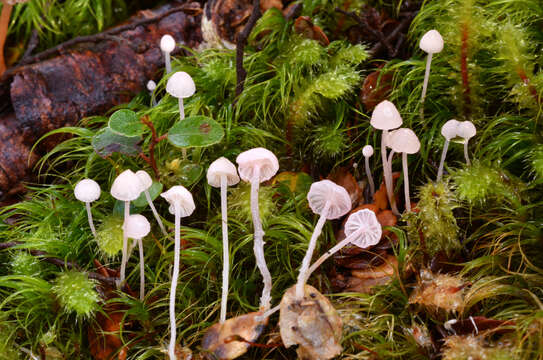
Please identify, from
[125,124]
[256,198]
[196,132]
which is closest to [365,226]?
[256,198]

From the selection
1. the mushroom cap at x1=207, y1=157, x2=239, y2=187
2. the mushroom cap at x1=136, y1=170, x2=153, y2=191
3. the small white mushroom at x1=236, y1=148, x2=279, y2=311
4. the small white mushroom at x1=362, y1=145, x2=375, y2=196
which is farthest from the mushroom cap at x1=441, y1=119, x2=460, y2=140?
the mushroom cap at x1=136, y1=170, x2=153, y2=191

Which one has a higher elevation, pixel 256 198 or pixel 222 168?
pixel 222 168

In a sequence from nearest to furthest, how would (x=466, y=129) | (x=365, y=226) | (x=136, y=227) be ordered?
(x=365, y=226) < (x=136, y=227) < (x=466, y=129)

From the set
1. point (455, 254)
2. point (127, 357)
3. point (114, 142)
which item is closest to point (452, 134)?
point (455, 254)

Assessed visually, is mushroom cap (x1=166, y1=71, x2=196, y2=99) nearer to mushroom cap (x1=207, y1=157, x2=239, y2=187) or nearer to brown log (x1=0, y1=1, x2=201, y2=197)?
mushroom cap (x1=207, y1=157, x2=239, y2=187)

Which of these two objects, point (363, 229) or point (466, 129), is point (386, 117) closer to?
point (466, 129)
